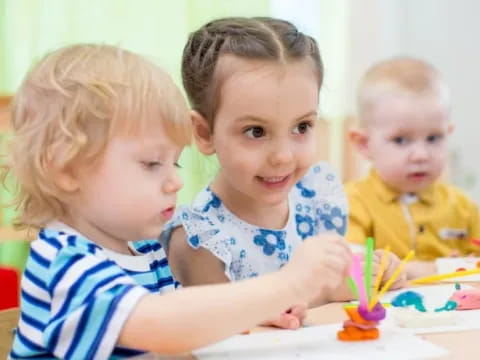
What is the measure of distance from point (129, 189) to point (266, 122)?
12.1 inches

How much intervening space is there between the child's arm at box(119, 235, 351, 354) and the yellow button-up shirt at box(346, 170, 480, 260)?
959 millimetres

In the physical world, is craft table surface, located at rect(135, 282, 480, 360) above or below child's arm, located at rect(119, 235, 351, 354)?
below

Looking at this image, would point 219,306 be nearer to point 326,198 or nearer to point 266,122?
point 266,122

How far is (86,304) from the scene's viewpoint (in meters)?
0.79

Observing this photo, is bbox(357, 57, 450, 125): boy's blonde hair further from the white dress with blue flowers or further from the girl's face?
the girl's face

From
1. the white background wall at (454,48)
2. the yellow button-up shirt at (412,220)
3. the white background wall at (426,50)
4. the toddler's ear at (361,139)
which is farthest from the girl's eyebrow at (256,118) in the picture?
the white background wall at (454,48)

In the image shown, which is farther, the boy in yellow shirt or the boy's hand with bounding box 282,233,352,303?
the boy in yellow shirt

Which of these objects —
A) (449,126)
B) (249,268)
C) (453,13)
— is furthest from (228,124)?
(453,13)

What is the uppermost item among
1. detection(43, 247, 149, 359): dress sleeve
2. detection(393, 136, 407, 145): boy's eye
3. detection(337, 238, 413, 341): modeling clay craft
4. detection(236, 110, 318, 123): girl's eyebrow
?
detection(236, 110, 318, 123): girl's eyebrow

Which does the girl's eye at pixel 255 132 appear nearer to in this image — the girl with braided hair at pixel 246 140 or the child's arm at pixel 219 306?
the girl with braided hair at pixel 246 140

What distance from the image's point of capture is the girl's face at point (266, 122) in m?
1.13

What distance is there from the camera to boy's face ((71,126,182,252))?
34.5 inches

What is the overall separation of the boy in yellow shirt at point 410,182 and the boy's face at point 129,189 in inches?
36.4

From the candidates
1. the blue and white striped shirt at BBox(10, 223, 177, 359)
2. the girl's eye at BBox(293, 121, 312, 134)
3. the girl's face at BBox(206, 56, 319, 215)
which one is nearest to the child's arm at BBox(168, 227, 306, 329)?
the girl's face at BBox(206, 56, 319, 215)
